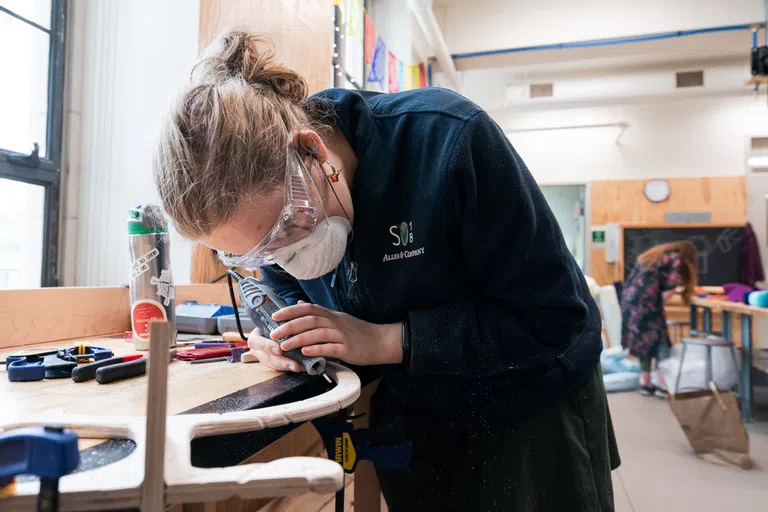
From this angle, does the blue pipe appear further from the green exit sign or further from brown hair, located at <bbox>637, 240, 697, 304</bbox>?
the green exit sign

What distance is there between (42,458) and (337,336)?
1.38ft

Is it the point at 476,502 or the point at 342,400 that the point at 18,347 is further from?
the point at 476,502

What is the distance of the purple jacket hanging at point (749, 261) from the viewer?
4910 millimetres

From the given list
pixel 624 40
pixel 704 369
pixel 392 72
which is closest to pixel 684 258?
pixel 704 369

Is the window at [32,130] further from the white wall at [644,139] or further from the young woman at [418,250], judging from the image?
the white wall at [644,139]

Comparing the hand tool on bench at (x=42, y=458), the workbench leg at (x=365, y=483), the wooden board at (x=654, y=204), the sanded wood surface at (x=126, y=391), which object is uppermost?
the wooden board at (x=654, y=204)

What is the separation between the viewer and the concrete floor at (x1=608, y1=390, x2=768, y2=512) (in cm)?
220

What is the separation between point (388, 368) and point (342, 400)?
0.88 ft

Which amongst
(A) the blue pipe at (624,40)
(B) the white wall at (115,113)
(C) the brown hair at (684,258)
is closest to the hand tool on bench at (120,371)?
(B) the white wall at (115,113)

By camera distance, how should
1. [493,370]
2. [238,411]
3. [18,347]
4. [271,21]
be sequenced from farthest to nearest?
[271,21], [18,347], [493,370], [238,411]

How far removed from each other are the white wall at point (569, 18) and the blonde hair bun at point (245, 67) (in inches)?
161

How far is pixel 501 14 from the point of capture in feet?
14.5

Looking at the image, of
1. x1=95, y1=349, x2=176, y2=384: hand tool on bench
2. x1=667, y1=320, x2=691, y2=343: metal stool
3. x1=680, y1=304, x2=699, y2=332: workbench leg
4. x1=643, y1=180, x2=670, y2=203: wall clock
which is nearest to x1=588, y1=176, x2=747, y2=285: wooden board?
x1=643, y1=180, x2=670, y2=203: wall clock

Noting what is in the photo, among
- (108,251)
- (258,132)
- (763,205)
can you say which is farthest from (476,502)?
(763,205)
